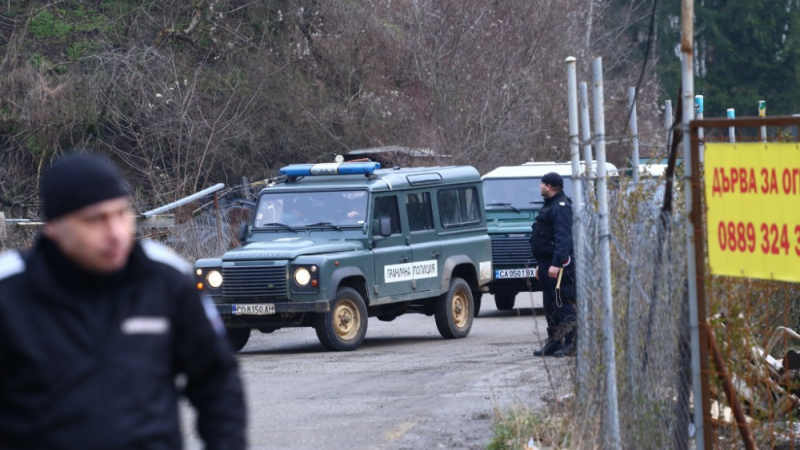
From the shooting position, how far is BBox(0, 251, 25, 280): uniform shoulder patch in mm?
2898

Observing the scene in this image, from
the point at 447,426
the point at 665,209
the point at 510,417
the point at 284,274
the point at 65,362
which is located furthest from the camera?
the point at 284,274

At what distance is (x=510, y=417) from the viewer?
285 inches

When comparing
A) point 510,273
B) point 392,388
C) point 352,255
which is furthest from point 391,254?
point 510,273

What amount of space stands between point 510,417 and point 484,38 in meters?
22.8

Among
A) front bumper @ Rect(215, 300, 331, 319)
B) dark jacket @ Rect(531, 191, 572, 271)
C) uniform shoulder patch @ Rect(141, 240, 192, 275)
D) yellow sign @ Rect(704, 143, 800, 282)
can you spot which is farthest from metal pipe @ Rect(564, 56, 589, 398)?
front bumper @ Rect(215, 300, 331, 319)

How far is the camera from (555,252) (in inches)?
456

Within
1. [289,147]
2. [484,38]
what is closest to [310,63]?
[289,147]

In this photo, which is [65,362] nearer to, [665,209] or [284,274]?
[665,209]

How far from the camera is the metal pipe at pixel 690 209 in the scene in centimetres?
538

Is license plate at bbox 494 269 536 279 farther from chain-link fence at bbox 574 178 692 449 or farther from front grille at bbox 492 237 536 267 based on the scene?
chain-link fence at bbox 574 178 692 449

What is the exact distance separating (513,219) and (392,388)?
318 inches

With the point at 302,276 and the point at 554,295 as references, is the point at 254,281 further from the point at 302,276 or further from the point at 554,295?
the point at 554,295

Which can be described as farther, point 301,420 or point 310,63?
point 310,63

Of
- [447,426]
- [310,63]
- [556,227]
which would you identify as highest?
[310,63]
